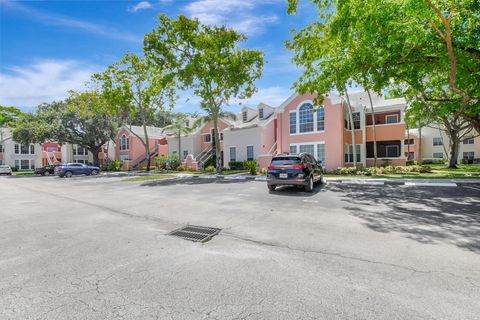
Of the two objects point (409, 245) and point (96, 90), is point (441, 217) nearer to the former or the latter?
point (409, 245)

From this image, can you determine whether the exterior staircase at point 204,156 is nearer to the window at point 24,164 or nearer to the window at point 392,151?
the window at point 392,151

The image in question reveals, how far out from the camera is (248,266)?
14.2 feet

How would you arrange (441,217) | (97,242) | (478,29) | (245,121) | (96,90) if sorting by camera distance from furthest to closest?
(245,121)
(96,90)
(478,29)
(441,217)
(97,242)

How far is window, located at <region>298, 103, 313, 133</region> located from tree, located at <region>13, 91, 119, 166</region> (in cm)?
2532

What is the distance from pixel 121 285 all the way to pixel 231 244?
7.68ft

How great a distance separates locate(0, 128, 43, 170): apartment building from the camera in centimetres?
5228

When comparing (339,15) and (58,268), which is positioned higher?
(339,15)

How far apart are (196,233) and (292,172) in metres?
7.58

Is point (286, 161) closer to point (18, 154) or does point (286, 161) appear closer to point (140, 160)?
point (140, 160)

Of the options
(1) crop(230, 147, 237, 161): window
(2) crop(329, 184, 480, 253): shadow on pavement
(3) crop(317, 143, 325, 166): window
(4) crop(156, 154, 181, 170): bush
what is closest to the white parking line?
(2) crop(329, 184, 480, 253): shadow on pavement

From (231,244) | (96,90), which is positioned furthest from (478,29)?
(96,90)

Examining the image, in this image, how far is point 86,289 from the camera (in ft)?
11.8

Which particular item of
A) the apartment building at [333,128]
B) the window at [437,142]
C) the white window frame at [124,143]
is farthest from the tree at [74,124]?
the window at [437,142]

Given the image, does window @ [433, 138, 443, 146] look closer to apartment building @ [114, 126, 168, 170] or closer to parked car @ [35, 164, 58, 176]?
apartment building @ [114, 126, 168, 170]
